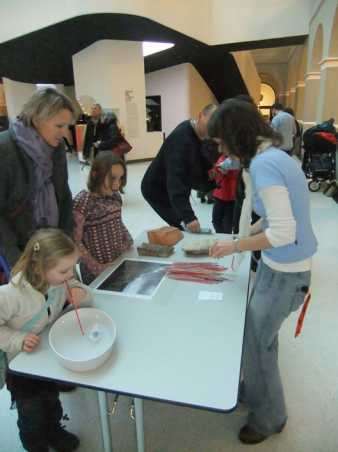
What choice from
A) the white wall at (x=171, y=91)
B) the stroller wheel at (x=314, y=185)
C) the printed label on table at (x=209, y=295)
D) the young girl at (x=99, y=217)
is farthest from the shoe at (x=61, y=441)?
the white wall at (x=171, y=91)

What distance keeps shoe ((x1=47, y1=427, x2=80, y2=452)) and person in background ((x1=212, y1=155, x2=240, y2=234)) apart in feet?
4.66

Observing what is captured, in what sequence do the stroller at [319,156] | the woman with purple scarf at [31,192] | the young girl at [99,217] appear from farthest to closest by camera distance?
the stroller at [319,156] < the young girl at [99,217] < the woman with purple scarf at [31,192]

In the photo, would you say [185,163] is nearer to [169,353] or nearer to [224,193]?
[224,193]

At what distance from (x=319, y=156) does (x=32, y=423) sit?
16.8 ft

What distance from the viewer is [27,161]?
4.11 ft

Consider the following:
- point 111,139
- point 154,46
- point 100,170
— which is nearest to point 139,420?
point 100,170

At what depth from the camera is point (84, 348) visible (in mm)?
997

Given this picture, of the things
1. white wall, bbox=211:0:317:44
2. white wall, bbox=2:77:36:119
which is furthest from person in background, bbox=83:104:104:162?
white wall, bbox=2:77:36:119

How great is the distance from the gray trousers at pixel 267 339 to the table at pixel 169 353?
0.25 feet

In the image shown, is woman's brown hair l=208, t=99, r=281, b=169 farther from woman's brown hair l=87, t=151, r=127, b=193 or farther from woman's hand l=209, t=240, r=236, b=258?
woman's brown hair l=87, t=151, r=127, b=193

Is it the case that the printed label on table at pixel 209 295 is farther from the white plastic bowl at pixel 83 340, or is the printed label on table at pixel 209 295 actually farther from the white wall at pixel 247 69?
the white wall at pixel 247 69

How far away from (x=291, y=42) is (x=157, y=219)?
6.78 m

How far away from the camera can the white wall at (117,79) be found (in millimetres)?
7070

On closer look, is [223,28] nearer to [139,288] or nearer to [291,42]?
[291,42]
